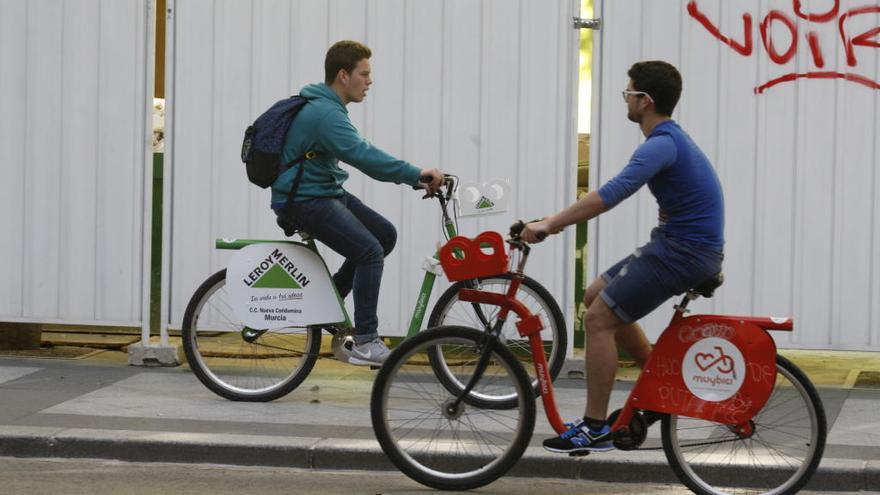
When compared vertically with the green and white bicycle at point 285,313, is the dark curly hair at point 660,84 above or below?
above

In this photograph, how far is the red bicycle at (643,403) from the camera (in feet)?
18.4

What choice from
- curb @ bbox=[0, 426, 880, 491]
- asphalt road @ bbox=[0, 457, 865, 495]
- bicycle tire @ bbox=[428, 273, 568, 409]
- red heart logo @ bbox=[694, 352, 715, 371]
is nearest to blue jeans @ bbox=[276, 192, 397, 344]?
bicycle tire @ bbox=[428, 273, 568, 409]

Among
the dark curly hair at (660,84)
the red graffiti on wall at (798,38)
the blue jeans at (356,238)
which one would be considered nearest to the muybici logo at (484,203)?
the blue jeans at (356,238)

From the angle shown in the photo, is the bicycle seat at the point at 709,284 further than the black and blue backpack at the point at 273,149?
No

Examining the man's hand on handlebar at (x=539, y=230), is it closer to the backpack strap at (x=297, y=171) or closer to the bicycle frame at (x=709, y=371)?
the bicycle frame at (x=709, y=371)

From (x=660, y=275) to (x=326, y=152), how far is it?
225 cm

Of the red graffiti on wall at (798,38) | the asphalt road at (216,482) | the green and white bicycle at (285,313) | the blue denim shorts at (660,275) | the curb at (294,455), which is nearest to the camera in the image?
the blue denim shorts at (660,275)

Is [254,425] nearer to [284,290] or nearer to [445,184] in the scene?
[284,290]

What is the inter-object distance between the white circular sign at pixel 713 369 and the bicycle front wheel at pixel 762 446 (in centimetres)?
13

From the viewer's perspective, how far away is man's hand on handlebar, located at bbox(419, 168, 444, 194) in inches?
280

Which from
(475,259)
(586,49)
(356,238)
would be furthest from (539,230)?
(586,49)

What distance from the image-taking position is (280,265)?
7.66 meters

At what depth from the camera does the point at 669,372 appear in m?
5.71

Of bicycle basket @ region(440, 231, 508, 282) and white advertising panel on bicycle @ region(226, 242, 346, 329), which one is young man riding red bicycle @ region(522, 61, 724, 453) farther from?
Answer: white advertising panel on bicycle @ region(226, 242, 346, 329)
